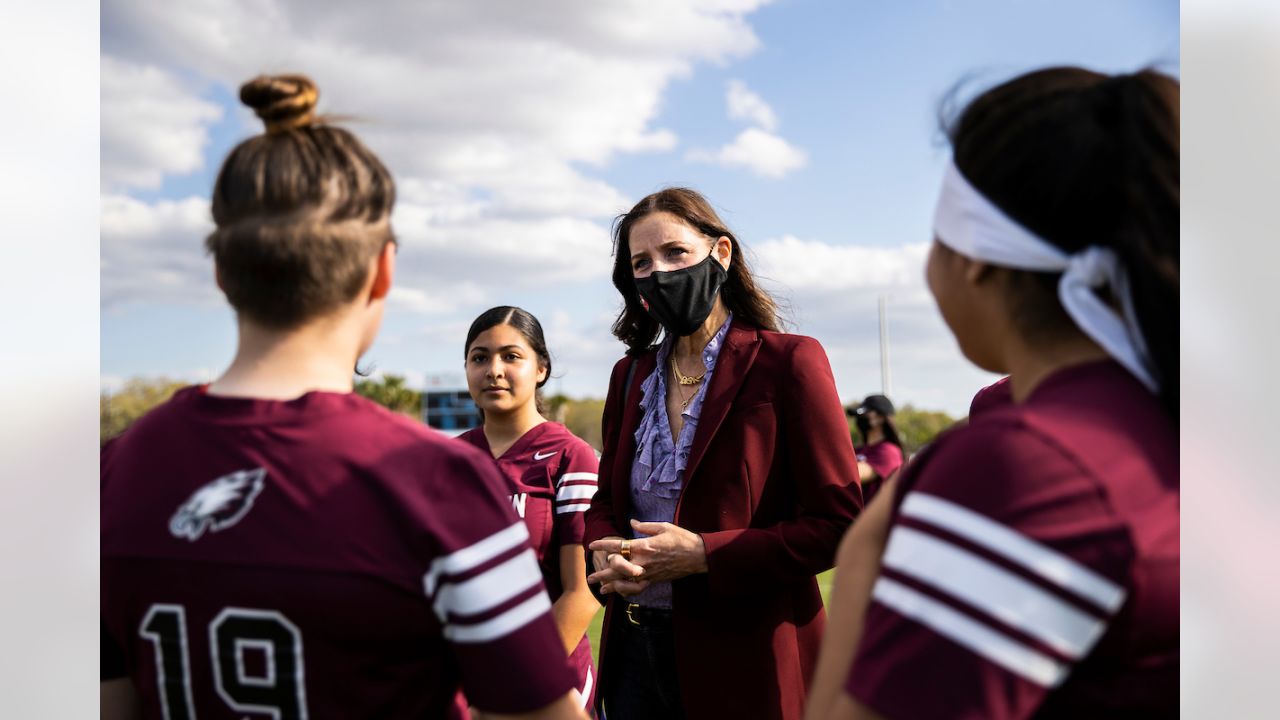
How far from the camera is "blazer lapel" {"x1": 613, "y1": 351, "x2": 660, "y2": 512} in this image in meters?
3.03

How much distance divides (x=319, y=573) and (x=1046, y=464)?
38.3 inches

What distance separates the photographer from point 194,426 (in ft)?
4.74

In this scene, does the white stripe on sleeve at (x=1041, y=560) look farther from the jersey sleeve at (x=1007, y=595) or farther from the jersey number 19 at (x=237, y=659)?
the jersey number 19 at (x=237, y=659)

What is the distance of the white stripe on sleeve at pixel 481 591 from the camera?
1.36 metres

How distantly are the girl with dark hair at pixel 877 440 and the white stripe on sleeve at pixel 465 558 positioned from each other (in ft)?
26.2

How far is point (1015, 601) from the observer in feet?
3.46

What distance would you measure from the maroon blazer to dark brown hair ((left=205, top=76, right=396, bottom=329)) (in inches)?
57.9

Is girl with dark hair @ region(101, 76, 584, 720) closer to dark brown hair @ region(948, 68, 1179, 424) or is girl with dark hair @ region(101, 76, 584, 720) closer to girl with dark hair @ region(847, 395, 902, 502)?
dark brown hair @ region(948, 68, 1179, 424)

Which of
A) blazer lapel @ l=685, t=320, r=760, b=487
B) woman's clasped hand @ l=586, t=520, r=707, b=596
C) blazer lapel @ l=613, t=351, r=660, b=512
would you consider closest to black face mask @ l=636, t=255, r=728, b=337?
blazer lapel @ l=685, t=320, r=760, b=487

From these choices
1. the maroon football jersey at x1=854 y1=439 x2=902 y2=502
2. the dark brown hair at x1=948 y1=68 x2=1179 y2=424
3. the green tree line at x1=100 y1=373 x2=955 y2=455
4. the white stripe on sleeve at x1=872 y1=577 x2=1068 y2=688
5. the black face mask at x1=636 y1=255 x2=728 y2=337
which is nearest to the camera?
the white stripe on sleeve at x1=872 y1=577 x2=1068 y2=688

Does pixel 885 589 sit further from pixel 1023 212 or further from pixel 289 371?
pixel 289 371

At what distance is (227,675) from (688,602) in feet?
5.12

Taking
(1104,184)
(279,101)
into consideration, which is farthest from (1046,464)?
(279,101)

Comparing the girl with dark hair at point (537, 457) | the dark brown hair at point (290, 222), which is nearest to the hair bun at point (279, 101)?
the dark brown hair at point (290, 222)
